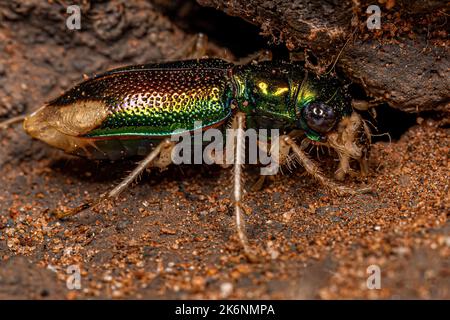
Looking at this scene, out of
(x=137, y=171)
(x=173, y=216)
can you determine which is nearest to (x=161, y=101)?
(x=137, y=171)

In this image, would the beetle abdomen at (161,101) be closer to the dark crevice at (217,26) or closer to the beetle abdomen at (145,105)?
the beetle abdomen at (145,105)

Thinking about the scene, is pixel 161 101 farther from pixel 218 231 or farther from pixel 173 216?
pixel 218 231

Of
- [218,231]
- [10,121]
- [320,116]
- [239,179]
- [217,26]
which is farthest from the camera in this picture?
[217,26]

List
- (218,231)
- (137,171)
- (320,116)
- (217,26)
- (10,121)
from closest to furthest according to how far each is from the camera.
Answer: (218,231)
(137,171)
(320,116)
(10,121)
(217,26)

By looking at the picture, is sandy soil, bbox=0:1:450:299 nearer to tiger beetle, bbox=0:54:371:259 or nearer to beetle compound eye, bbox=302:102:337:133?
tiger beetle, bbox=0:54:371:259

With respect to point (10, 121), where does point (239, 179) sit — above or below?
below

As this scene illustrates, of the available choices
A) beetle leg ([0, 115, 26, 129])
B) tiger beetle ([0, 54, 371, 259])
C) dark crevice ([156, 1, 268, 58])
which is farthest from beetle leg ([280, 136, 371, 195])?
beetle leg ([0, 115, 26, 129])
